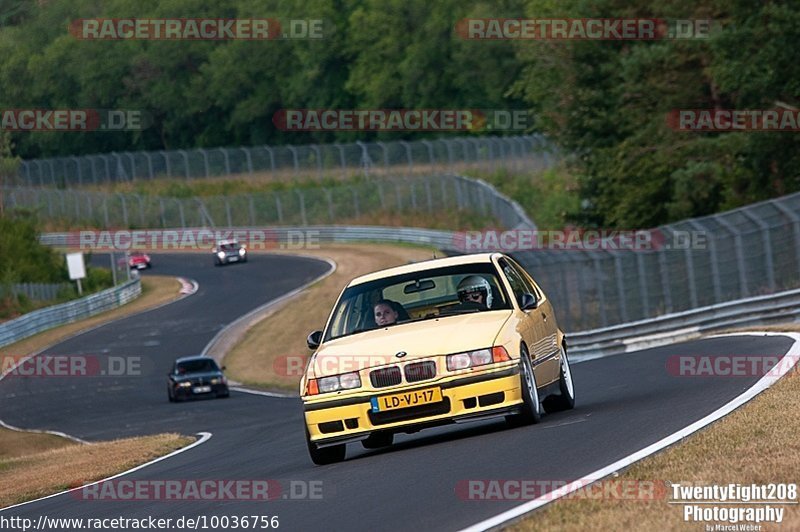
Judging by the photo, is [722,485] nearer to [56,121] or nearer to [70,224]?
[70,224]

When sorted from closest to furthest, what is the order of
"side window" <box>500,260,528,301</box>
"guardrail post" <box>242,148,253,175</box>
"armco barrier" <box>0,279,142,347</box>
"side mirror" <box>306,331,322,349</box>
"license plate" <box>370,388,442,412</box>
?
"license plate" <box>370,388,442,412</box>, "side mirror" <box>306,331,322,349</box>, "side window" <box>500,260,528,301</box>, "armco barrier" <box>0,279,142,347</box>, "guardrail post" <box>242,148,253,175</box>

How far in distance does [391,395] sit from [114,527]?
2.68 meters

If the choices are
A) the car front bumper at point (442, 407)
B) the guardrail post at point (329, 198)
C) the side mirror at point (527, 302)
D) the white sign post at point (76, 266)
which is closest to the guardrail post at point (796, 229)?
the side mirror at point (527, 302)

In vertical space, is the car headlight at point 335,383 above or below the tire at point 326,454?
above

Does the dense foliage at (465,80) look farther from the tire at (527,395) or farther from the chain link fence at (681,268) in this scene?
the tire at (527,395)

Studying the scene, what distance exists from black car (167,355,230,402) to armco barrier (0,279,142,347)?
17037mm

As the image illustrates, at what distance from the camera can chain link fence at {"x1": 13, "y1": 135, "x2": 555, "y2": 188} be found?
73688 mm

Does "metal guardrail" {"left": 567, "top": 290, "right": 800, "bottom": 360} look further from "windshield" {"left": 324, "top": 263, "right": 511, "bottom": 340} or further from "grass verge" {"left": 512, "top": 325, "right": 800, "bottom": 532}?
"grass verge" {"left": 512, "top": 325, "right": 800, "bottom": 532}

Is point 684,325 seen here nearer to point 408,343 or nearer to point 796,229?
point 796,229

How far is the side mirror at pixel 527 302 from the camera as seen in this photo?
41.0 ft

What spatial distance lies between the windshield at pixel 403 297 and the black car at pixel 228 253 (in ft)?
206

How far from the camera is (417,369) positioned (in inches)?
453

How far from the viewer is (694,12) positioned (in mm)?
44750

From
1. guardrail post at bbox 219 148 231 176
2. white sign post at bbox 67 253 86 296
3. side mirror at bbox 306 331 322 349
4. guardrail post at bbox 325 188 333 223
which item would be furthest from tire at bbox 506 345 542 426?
guardrail post at bbox 219 148 231 176
